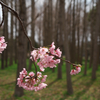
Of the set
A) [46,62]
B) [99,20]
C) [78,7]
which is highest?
[78,7]

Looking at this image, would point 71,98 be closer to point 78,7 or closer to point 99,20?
point 99,20

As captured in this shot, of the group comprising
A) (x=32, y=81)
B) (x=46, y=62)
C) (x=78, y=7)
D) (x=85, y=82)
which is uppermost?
(x=78, y=7)

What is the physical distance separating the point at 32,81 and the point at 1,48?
43cm

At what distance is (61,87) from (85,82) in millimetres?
1561

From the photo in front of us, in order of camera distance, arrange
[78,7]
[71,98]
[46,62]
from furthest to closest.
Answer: [78,7] < [71,98] < [46,62]

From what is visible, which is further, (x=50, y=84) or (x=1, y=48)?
(x=50, y=84)

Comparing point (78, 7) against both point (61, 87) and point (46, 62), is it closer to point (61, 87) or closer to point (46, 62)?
→ point (61, 87)

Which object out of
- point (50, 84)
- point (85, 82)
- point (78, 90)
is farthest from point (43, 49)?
point (85, 82)

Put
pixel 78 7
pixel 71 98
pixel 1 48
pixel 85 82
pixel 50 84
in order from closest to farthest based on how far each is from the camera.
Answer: pixel 1 48 < pixel 71 98 < pixel 50 84 < pixel 85 82 < pixel 78 7

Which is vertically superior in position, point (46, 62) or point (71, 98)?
point (46, 62)

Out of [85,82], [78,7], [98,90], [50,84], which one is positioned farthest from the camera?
[78,7]

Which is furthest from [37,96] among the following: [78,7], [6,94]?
[78,7]

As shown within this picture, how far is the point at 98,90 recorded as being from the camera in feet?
17.3

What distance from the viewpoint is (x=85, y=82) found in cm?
633
